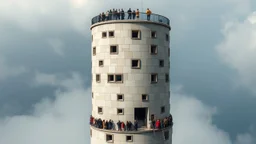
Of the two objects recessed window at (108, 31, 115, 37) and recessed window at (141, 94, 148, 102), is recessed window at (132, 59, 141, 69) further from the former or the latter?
recessed window at (108, 31, 115, 37)

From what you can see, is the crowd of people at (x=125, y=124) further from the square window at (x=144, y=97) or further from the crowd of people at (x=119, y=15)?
the crowd of people at (x=119, y=15)

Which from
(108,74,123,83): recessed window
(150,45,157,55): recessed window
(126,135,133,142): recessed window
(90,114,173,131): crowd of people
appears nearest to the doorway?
(90,114,173,131): crowd of people

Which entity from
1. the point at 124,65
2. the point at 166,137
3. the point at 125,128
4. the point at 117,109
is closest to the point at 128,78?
the point at 124,65

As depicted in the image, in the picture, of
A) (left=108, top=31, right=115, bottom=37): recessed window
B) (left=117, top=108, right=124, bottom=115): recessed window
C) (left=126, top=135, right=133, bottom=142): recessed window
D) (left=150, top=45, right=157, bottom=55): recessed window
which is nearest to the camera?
(left=126, top=135, right=133, bottom=142): recessed window

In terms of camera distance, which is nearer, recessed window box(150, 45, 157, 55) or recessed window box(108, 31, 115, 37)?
recessed window box(108, 31, 115, 37)

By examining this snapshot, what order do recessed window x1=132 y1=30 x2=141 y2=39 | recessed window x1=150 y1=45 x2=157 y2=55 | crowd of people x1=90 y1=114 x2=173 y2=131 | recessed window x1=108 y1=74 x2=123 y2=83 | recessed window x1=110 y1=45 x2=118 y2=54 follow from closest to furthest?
crowd of people x1=90 y1=114 x2=173 y2=131 < recessed window x1=108 y1=74 x2=123 y2=83 < recessed window x1=132 y1=30 x2=141 y2=39 < recessed window x1=110 y1=45 x2=118 y2=54 < recessed window x1=150 y1=45 x2=157 y2=55

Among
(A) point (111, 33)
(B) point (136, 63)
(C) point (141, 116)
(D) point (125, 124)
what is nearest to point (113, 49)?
(A) point (111, 33)

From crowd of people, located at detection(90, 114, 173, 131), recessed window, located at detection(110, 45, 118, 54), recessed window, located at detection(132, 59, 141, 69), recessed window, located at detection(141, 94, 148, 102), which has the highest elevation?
recessed window, located at detection(110, 45, 118, 54)
